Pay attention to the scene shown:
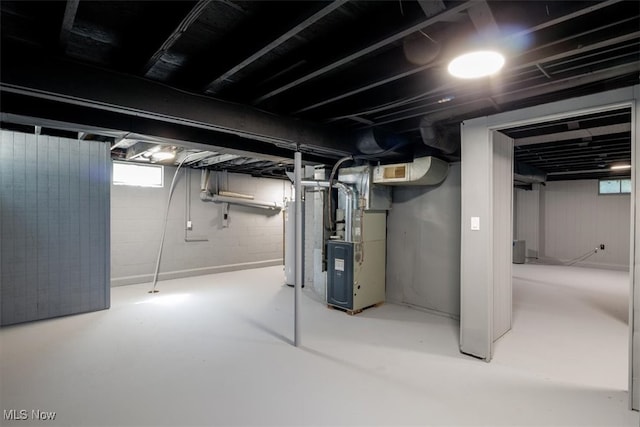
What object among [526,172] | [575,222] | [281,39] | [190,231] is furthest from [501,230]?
[575,222]

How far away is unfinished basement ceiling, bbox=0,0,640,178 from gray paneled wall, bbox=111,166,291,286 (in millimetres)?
3267

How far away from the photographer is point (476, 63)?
1783 mm

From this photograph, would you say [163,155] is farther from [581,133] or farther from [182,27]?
[581,133]

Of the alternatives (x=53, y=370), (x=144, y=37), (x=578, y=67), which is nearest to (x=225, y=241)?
(x=53, y=370)

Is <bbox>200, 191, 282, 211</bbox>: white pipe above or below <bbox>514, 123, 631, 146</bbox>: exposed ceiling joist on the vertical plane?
below

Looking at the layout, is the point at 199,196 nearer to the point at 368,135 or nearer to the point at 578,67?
the point at 368,135

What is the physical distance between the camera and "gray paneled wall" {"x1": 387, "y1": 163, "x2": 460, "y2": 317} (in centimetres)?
389

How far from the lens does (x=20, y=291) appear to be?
358 cm

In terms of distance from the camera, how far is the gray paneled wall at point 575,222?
723cm

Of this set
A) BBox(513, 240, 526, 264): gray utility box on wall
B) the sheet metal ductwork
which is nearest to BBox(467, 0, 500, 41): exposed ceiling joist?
the sheet metal ductwork

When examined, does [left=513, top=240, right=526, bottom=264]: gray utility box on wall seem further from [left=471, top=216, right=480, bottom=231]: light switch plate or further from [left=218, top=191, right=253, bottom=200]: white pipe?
[left=218, top=191, right=253, bottom=200]: white pipe

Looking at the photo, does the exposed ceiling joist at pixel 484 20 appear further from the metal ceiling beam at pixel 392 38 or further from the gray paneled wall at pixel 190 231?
the gray paneled wall at pixel 190 231

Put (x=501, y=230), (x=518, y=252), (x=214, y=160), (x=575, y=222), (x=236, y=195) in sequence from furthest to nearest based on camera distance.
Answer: (x=518, y=252) < (x=575, y=222) < (x=236, y=195) < (x=214, y=160) < (x=501, y=230)

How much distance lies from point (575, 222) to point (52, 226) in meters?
10.3
